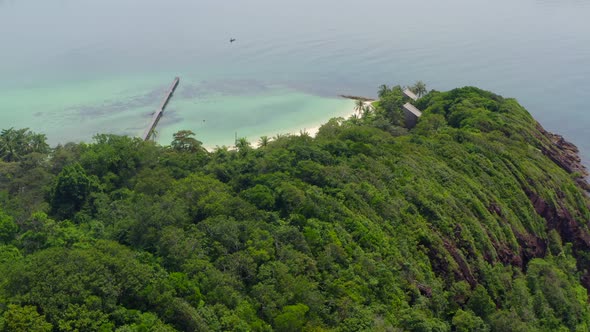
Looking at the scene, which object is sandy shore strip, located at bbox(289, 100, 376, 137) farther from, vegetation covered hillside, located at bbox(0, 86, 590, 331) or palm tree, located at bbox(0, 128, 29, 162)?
palm tree, located at bbox(0, 128, 29, 162)

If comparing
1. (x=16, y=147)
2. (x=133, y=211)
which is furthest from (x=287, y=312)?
(x=16, y=147)

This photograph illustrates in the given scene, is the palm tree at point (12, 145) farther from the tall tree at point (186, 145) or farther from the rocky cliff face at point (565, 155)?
the rocky cliff face at point (565, 155)

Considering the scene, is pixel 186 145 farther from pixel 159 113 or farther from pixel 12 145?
pixel 159 113

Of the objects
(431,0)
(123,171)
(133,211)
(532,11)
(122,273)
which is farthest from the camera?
(431,0)

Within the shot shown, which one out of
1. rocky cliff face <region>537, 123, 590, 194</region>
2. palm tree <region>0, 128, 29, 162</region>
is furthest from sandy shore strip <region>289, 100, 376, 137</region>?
palm tree <region>0, 128, 29, 162</region>

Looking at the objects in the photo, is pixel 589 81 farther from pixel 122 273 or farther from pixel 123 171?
pixel 122 273

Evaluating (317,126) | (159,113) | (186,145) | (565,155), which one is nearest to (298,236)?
(186,145)
